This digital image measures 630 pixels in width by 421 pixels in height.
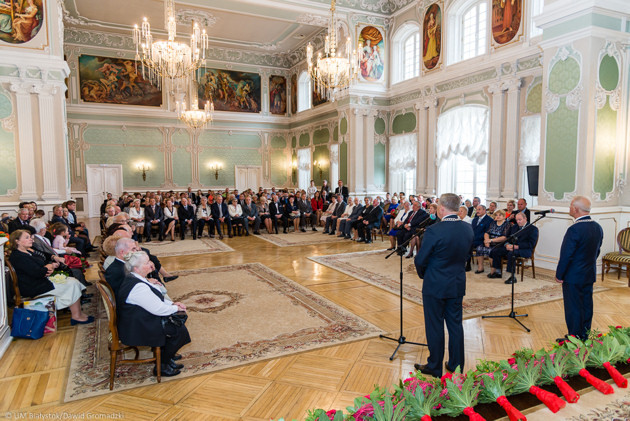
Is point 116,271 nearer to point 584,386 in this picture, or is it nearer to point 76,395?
point 76,395

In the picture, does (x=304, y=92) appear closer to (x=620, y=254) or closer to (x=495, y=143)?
(x=495, y=143)

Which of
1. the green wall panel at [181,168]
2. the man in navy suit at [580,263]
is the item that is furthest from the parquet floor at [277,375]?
the green wall panel at [181,168]

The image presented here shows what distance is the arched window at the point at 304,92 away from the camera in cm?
1720

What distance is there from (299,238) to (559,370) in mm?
8987

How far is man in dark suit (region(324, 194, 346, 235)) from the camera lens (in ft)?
36.4

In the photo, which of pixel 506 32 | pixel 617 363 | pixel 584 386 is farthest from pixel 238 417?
pixel 506 32

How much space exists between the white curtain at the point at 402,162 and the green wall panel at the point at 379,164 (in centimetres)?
25

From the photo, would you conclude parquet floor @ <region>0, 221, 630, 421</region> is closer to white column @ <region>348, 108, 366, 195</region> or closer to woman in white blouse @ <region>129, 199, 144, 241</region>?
woman in white blouse @ <region>129, 199, 144, 241</region>

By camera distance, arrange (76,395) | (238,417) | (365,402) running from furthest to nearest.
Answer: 1. (76,395)
2. (238,417)
3. (365,402)

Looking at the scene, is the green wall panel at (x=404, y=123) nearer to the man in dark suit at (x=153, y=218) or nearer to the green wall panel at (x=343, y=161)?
the green wall panel at (x=343, y=161)

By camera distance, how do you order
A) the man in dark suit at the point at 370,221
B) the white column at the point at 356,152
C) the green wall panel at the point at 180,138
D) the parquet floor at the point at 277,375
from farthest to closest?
the green wall panel at the point at 180,138, the white column at the point at 356,152, the man in dark suit at the point at 370,221, the parquet floor at the point at 277,375

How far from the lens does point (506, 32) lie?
8969 mm

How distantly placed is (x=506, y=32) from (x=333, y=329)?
27.1ft

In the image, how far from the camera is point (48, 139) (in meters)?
8.73
